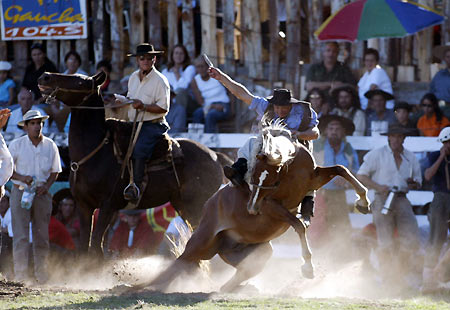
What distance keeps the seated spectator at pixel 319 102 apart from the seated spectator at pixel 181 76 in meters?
1.91

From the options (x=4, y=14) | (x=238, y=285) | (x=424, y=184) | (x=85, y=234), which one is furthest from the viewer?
(x=4, y=14)

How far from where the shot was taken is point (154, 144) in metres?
10.9

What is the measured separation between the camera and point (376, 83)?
43.6 ft

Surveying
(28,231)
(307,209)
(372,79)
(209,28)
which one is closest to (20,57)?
(209,28)

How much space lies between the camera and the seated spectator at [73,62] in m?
14.4

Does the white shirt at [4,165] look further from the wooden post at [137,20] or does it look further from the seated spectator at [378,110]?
the wooden post at [137,20]

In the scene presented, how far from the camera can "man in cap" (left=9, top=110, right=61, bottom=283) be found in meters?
11.8

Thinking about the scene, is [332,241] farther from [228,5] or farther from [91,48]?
[91,48]

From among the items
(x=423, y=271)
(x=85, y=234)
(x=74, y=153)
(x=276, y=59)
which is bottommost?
(x=423, y=271)

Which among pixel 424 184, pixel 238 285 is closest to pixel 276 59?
pixel 424 184

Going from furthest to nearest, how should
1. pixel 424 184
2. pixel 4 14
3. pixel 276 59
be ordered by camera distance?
1. pixel 4 14
2. pixel 276 59
3. pixel 424 184

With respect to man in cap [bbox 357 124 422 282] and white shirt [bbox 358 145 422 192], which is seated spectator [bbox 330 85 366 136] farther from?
white shirt [bbox 358 145 422 192]

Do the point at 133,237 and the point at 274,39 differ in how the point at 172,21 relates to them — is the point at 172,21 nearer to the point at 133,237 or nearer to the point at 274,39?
the point at 274,39

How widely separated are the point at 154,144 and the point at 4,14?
5.76 metres
